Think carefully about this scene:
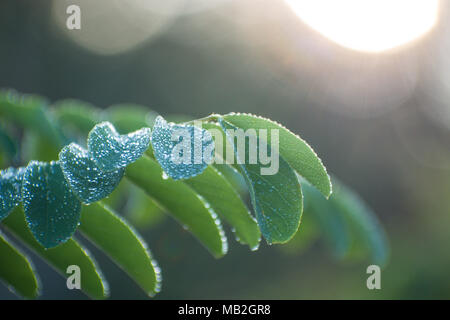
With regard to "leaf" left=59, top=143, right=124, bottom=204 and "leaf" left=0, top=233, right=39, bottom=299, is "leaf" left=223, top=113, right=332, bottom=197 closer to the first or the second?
"leaf" left=59, top=143, right=124, bottom=204

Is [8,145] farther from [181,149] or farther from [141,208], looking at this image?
[181,149]

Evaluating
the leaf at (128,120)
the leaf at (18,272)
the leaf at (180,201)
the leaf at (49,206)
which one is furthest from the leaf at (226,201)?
the leaf at (128,120)

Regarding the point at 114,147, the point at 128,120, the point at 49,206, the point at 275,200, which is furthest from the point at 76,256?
the point at 128,120

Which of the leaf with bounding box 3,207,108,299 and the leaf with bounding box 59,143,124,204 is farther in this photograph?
the leaf with bounding box 3,207,108,299

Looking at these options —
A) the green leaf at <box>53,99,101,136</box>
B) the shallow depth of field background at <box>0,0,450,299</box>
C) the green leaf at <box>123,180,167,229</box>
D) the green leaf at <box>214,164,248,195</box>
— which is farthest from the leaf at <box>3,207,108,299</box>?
the shallow depth of field background at <box>0,0,450,299</box>

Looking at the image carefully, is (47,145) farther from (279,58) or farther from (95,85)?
(279,58)

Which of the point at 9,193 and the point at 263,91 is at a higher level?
the point at 263,91
